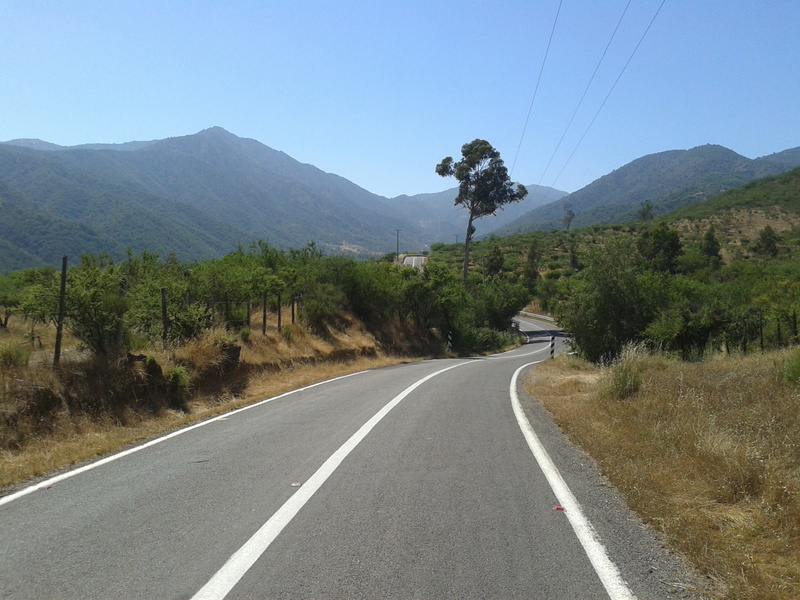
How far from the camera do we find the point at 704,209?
3964 inches

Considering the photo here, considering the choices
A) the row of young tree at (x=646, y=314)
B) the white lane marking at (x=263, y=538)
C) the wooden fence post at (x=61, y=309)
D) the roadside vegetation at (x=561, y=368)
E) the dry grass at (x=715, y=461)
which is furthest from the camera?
the row of young tree at (x=646, y=314)

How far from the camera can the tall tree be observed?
58.6 m

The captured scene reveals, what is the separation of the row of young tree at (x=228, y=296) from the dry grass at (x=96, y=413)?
78 centimetres

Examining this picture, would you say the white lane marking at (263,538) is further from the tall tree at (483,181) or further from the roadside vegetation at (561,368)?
the tall tree at (483,181)

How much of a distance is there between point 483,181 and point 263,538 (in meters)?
56.5

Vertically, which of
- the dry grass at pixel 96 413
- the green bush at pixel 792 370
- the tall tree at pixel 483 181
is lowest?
the dry grass at pixel 96 413

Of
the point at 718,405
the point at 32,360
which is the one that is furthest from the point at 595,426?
the point at 32,360

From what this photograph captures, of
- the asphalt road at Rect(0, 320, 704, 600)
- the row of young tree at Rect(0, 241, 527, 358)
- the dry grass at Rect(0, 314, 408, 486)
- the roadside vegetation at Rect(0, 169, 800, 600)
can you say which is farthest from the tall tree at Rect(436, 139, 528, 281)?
the asphalt road at Rect(0, 320, 704, 600)

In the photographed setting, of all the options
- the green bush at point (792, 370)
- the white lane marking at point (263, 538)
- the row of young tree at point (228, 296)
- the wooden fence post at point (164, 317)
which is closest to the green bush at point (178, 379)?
the row of young tree at point (228, 296)

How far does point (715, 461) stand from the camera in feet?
21.2

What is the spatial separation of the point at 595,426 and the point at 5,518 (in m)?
8.12

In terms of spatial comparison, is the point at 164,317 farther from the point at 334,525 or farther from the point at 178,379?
the point at 334,525

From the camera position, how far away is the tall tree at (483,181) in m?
58.6

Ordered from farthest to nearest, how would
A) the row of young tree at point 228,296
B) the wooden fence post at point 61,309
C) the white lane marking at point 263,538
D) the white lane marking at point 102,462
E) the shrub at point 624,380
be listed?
the row of young tree at point 228,296, the wooden fence post at point 61,309, the shrub at point 624,380, the white lane marking at point 102,462, the white lane marking at point 263,538
